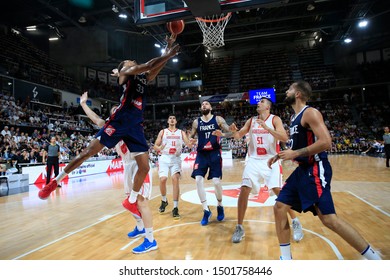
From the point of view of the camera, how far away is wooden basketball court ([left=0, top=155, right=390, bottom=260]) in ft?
11.0

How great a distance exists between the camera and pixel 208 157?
4.90 m

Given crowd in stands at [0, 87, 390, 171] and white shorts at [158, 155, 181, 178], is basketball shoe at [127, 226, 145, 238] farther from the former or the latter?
crowd in stands at [0, 87, 390, 171]

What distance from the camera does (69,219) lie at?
5398 mm

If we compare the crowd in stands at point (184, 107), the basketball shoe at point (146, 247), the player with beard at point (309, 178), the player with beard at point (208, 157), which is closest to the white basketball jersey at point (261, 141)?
the player with beard at point (208, 157)

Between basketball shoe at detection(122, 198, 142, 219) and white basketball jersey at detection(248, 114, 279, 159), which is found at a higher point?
white basketball jersey at detection(248, 114, 279, 159)

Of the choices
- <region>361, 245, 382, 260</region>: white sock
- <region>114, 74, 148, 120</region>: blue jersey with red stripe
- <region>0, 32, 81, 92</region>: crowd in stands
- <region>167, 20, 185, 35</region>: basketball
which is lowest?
<region>361, 245, 382, 260</region>: white sock

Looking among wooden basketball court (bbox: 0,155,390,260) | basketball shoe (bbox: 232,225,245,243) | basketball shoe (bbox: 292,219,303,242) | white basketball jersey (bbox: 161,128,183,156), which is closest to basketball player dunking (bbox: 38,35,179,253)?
wooden basketball court (bbox: 0,155,390,260)

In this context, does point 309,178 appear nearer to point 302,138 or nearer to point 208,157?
point 302,138

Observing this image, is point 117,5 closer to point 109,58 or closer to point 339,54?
point 109,58

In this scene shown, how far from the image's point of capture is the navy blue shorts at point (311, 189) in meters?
2.54

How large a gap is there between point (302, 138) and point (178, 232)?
2436mm

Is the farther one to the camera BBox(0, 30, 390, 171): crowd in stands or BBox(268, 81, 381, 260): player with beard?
BBox(0, 30, 390, 171): crowd in stands

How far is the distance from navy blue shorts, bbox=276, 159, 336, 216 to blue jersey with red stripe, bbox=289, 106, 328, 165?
5 centimetres

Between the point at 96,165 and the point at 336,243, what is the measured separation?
1352cm
